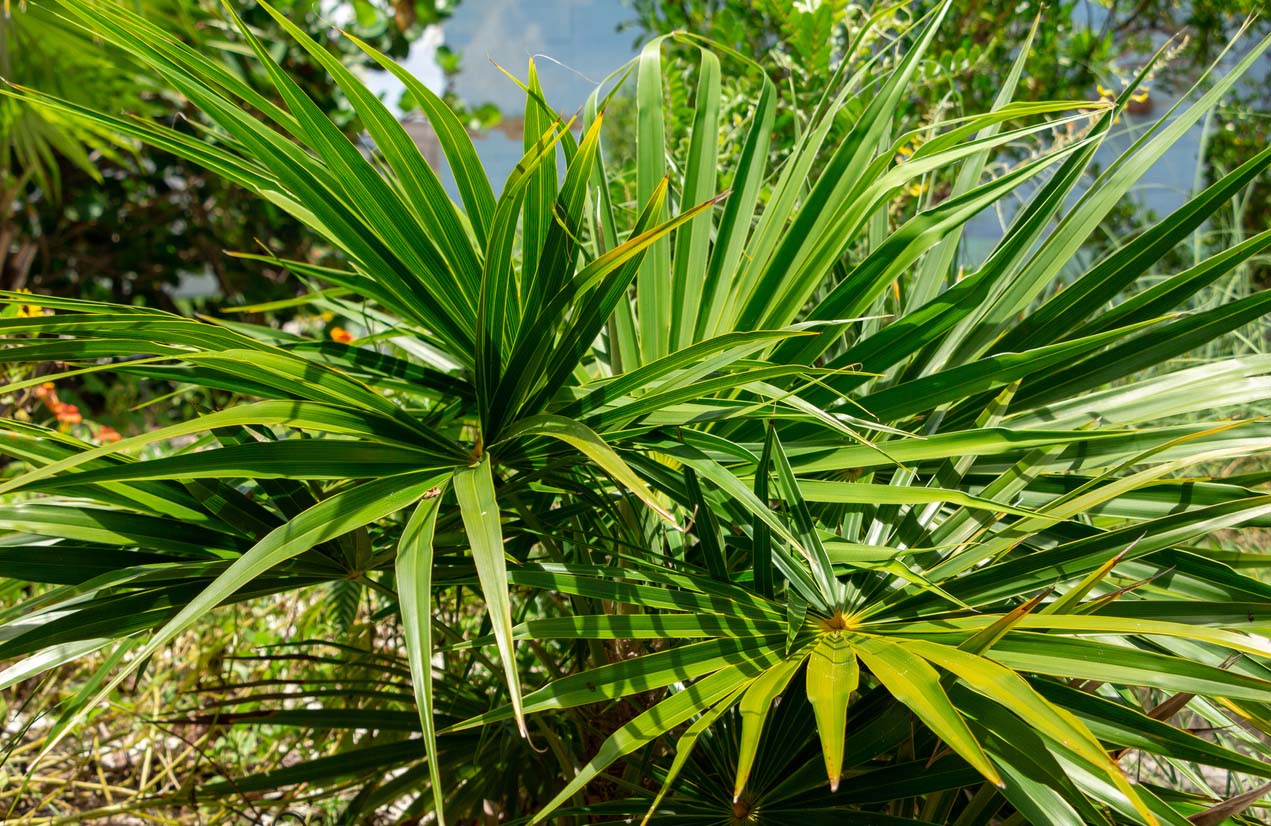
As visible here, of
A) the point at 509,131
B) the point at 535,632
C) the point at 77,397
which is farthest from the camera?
the point at 509,131

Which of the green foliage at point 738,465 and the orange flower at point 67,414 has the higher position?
the orange flower at point 67,414

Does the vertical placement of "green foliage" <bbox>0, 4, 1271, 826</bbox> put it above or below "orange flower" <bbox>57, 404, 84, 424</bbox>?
below

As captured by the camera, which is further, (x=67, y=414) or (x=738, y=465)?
(x=67, y=414)

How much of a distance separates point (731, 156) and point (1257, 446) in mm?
1560

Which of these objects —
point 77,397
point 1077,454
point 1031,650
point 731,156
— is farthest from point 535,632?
point 77,397

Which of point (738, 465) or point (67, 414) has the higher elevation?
point (67, 414)

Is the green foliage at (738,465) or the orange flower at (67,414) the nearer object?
the green foliage at (738,465)

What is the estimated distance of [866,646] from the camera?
80cm

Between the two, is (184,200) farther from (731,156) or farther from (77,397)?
(731,156)

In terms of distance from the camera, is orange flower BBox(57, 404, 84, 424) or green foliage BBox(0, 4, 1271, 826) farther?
orange flower BBox(57, 404, 84, 424)

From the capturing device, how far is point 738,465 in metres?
1.00

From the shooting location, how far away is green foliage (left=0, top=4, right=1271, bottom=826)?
2.48ft

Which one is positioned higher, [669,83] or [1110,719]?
[669,83]

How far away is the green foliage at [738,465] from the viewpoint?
29.7 inches
